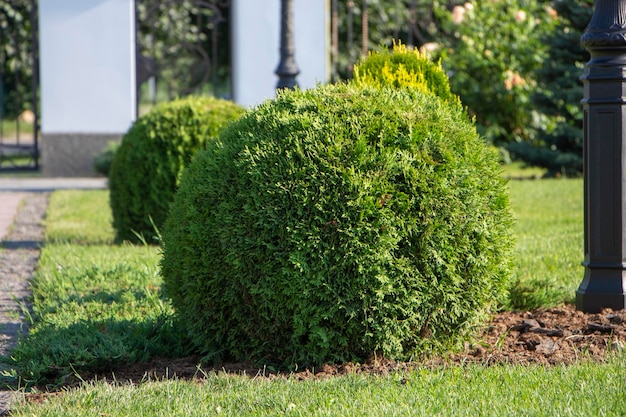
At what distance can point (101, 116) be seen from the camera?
1302 centimetres

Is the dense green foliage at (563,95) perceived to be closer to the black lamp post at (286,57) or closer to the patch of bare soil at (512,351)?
the black lamp post at (286,57)

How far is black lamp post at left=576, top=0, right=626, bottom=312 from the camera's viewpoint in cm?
439

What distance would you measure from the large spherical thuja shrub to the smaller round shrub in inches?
20.3

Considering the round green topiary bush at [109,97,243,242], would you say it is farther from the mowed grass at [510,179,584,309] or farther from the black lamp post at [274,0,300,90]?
the mowed grass at [510,179,584,309]

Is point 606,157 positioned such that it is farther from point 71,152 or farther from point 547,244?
point 71,152

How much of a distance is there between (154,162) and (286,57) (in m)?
2.83

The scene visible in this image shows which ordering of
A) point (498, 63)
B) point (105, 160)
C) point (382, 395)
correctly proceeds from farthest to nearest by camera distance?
point (498, 63), point (105, 160), point (382, 395)

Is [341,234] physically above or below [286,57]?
below

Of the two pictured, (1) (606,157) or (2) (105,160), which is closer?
(1) (606,157)

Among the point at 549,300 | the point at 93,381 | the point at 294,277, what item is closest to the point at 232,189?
the point at 294,277

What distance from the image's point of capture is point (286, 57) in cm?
938

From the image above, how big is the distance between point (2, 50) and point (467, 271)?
48.1 ft

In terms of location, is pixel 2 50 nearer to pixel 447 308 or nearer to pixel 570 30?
pixel 570 30

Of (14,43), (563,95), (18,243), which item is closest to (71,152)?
(14,43)
